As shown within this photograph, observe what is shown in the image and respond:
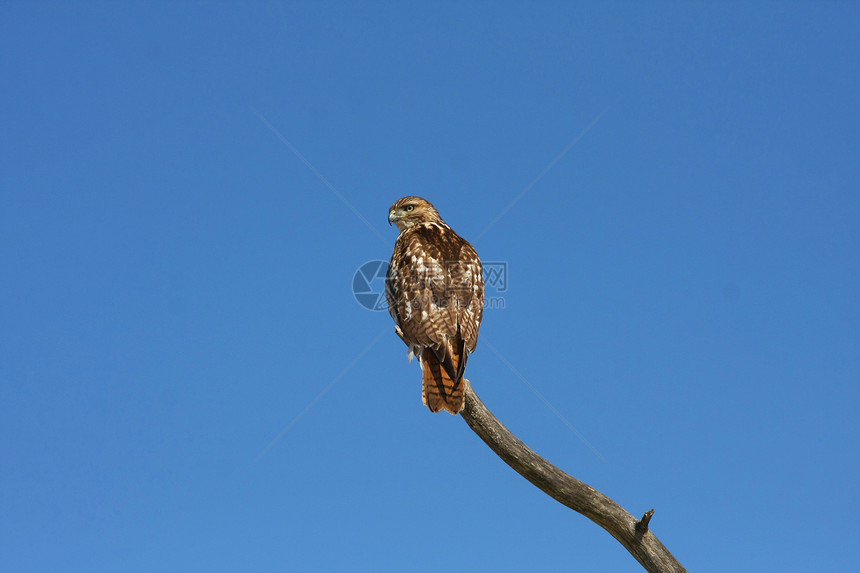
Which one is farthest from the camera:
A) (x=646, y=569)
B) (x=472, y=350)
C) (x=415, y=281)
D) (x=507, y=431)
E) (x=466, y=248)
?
(x=466, y=248)

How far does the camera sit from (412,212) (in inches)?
331

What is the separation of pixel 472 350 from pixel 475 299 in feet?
2.16

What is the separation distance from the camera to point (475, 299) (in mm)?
6719

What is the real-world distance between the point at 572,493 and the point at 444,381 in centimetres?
136

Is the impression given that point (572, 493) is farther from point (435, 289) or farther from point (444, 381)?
point (435, 289)

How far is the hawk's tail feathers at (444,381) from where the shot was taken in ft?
19.0

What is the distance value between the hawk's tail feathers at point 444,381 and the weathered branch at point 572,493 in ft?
0.54

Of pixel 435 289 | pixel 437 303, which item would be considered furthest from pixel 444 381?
pixel 435 289

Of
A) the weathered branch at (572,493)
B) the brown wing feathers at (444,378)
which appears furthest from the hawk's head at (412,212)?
the weathered branch at (572,493)

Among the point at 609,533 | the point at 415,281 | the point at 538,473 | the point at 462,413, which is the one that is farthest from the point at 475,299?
the point at 609,533

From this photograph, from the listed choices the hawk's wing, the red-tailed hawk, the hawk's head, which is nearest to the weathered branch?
the red-tailed hawk

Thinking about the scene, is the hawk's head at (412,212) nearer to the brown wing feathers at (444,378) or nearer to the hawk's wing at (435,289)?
the hawk's wing at (435,289)

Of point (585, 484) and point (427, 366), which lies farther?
point (427, 366)

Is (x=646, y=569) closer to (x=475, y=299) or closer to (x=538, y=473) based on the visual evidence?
(x=538, y=473)
